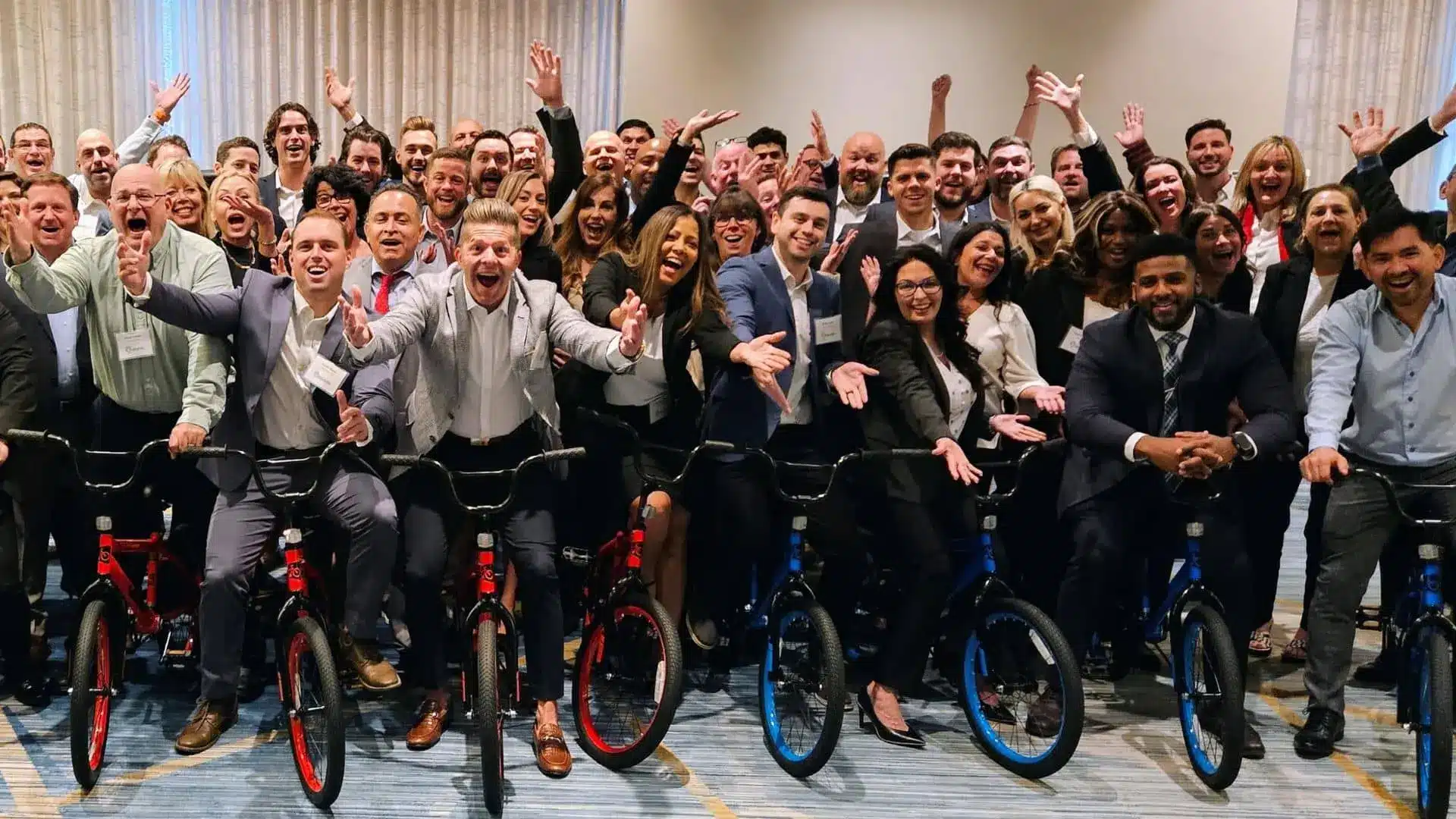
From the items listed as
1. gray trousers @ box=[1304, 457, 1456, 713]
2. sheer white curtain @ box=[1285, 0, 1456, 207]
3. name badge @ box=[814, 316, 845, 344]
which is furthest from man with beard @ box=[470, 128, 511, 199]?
sheer white curtain @ box=[1285, 0, 1456, 207]

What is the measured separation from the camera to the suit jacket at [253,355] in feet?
11.3

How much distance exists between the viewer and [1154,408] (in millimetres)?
3768

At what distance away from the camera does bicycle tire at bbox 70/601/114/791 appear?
3.13 metres

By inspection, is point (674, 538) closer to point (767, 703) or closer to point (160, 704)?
point (767, 703)

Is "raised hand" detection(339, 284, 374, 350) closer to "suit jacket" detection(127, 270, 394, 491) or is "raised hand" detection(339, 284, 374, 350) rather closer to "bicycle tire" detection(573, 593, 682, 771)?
"suit jacket" detection(127, 270, 394, 491)

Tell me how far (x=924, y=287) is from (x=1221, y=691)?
143 cm

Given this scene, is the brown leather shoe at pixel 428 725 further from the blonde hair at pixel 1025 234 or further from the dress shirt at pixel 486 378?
the blonde hair at pixel 1025 234

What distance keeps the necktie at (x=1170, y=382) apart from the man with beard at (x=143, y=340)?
2.83m

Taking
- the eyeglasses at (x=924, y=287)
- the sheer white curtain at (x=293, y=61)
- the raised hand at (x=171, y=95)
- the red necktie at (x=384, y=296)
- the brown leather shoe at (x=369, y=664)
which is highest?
the sheer white curtain at (x=293, y=61)

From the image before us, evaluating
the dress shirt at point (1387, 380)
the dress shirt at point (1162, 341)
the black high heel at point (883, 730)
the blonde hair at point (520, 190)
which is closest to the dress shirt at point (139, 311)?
the blonde hair at point (520, 190)

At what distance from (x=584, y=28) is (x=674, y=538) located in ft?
17.1

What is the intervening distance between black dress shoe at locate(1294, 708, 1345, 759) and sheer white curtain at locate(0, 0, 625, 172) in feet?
19.5

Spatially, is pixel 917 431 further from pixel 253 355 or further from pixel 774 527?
pixel 253 355

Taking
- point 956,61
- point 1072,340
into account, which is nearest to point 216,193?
point 1072,340
